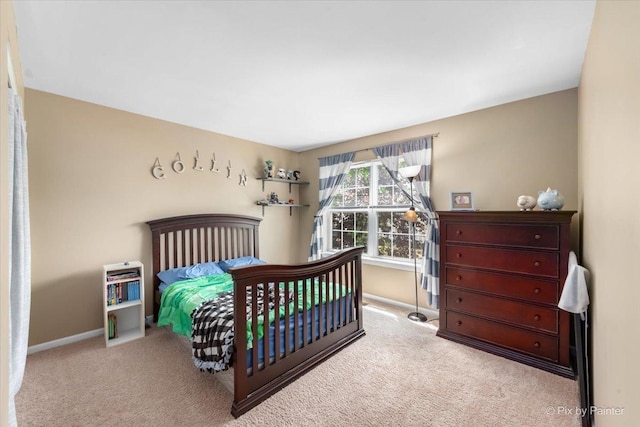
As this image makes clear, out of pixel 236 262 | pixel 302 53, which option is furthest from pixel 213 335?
pixel 302 53

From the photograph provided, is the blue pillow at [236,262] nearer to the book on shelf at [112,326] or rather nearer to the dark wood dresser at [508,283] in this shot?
the book on shelf at [112,326]

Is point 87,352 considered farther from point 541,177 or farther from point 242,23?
point 541,177

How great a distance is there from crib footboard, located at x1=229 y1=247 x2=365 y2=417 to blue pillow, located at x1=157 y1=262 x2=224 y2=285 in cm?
124

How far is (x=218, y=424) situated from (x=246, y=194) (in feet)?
9.76

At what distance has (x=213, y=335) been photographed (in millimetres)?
1844

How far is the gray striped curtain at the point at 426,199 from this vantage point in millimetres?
3105

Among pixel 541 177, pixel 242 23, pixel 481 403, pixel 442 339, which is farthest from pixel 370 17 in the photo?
pixel 442 339

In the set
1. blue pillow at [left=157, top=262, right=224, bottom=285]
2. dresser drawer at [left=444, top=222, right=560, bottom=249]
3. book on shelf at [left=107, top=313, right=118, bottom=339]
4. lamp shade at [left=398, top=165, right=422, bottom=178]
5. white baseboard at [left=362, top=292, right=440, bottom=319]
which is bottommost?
white baseboard at [left=362, top=292, right=440, bottom=319]

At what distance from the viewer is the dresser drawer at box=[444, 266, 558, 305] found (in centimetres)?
215

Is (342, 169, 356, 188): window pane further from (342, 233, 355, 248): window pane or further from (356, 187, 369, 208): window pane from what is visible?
(342, 233, 355, 248): window pane

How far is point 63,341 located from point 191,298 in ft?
4.80

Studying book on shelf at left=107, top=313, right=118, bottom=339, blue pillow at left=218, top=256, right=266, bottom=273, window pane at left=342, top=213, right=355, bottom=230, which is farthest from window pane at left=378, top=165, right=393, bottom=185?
book on shelf at left=107, top=313, right=118, bottom=339

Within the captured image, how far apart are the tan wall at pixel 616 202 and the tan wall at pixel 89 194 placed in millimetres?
3773

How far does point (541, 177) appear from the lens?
2.54 m
